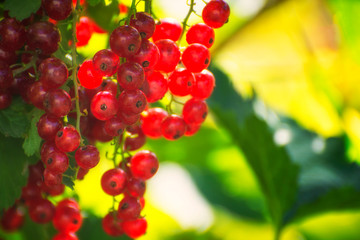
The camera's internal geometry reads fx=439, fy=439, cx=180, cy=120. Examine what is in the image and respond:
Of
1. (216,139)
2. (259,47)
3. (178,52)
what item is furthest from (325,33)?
(178,52)

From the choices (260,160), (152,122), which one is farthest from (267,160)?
(152,122)

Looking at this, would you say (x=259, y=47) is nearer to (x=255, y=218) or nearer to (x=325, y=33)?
(x=325, y=33)

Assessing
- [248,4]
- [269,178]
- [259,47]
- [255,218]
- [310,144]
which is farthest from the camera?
[259,47]

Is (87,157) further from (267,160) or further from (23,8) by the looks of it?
(267,160)

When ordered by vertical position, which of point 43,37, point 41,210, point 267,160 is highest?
point 267,160

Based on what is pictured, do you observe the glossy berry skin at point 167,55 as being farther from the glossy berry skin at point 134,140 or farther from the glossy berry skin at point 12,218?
the glossy berry skin at point 12,218

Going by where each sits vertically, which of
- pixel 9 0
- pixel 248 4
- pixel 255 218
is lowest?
pixel 9 0
